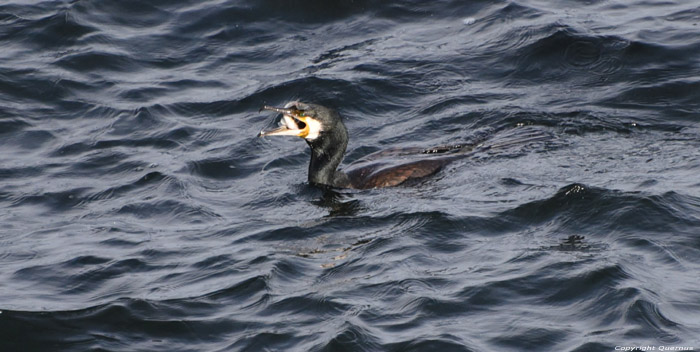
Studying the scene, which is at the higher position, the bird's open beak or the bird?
the bird's open beak

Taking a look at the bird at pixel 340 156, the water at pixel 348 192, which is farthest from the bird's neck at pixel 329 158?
the water at pixel 348 192

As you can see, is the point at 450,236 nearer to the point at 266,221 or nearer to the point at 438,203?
the point at 438,203

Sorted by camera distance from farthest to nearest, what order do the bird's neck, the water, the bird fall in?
1. the bird's neck
2. the bird
3. the water

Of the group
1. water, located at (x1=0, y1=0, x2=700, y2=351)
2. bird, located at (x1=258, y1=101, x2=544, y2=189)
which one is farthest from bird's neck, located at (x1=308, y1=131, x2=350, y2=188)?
water, located at (x1=0, y1=0, x2=700, y2=351)

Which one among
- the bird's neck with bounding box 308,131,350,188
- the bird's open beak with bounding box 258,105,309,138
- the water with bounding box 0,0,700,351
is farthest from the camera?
the bird's neck with bounding box 308,131,350,188

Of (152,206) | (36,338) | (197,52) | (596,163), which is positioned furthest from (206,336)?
(197,52)

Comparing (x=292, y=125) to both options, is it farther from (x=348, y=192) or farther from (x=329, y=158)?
(x=348, y=192)

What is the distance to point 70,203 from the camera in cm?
919

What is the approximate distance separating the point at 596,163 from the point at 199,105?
166 inches

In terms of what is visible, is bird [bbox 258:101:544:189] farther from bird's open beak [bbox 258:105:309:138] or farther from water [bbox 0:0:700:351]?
water [bbox 0:0:700:351]

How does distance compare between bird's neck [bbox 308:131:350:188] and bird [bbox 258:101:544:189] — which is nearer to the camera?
bird [bbox 258:101:544:189]

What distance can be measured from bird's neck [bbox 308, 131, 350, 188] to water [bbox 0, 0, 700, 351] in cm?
15

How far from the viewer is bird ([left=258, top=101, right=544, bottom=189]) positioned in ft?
29.9

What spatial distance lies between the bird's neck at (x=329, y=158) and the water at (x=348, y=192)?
0.15 meters
